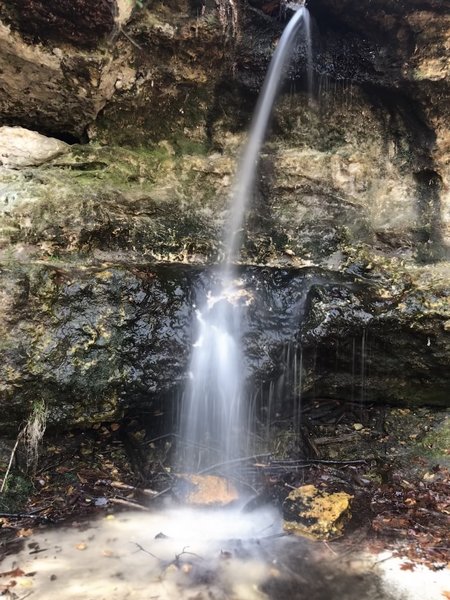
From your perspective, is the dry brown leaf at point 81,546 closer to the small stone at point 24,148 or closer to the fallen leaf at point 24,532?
the fallen leaf at point 24,532

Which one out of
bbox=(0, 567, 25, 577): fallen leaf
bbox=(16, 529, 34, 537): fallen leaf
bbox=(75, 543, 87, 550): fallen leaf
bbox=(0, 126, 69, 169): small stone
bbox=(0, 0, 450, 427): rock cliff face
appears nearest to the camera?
bbox=(0, 567, 25, 577): fallen leaf

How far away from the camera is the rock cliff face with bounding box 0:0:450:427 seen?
461cm

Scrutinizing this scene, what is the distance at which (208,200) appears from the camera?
6062 millimetres

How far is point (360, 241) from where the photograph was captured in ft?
19.5

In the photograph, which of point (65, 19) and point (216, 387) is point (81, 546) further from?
point (65, 19)

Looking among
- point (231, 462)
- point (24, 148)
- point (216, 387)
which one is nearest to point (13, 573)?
point (231, 462)

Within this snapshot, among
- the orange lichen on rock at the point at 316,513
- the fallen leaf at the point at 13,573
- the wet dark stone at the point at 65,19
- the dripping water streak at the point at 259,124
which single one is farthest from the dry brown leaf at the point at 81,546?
the wet dark stone at the point at 65,19

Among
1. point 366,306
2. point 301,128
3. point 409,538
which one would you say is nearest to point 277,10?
point 301,128

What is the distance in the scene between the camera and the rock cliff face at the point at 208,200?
4.61 metres

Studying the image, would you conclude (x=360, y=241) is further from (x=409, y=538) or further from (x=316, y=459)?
(x=409, y=538)

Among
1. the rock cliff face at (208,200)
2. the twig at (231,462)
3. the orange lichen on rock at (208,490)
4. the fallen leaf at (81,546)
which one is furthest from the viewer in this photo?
the twig at (231,462)

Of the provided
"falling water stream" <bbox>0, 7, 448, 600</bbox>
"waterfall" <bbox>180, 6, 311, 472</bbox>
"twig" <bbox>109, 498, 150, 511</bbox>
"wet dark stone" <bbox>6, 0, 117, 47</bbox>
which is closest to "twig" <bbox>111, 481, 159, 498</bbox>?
"twig" <bbox>109, 498, 150, 511</bbox>

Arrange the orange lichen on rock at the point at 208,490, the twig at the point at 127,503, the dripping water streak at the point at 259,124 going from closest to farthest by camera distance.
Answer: the twig at the point at 127,503 → the orange lichen on rock at the point at 208,490 → the dripping water streak at the point at 259,124

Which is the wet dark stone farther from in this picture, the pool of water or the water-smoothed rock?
the pool of water
